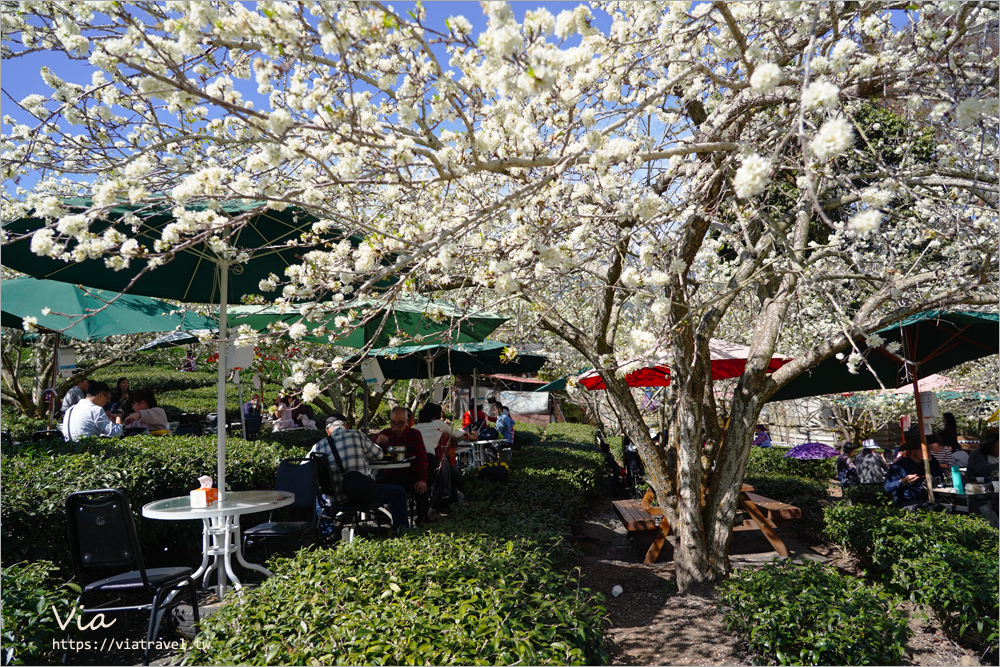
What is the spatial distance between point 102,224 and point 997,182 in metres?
5.17

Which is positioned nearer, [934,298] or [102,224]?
[934,298]

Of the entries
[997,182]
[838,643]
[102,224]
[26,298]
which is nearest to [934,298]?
[997,182]

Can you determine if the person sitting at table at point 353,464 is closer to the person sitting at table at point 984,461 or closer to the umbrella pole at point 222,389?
the umbrella pole at point 222,389

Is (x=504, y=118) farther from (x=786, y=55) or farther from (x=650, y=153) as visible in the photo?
(x=786, y=55)

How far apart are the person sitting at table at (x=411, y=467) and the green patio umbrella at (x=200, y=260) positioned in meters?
2.14

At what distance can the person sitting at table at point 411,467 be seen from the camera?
21.9 feet

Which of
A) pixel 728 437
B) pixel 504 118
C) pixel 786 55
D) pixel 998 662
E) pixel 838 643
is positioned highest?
pixel 786 55

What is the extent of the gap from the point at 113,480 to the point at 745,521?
5.96 m

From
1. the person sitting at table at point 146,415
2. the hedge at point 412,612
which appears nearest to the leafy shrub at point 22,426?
the person sitting at table at point 146,415

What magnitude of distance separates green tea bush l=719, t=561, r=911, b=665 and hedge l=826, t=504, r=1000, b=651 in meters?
0.62

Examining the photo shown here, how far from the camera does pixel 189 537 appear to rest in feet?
17.9

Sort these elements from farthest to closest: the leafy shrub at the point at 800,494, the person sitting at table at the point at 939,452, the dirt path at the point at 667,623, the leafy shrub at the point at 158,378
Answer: the leafy shrub at the point at 158,378 < the leafy shrub at the point at 800,494 < the person sitting at table at the point at 939,452 < the dirt path at the point at 667,623

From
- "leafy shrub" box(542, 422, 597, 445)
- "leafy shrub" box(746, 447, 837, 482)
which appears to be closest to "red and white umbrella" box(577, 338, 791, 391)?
"leafy shrub" box(746, 447, 837, 482)

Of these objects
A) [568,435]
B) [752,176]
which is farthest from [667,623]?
[568,435]
